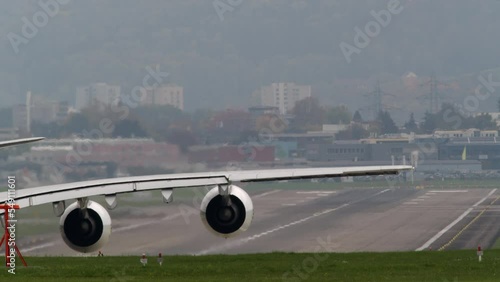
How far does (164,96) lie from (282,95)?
13.6 m

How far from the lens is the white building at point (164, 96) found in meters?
79.7

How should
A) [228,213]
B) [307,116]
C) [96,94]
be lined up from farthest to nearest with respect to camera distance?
[307,116] → [96,94] → [228,213]

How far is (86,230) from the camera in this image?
24.1 meters

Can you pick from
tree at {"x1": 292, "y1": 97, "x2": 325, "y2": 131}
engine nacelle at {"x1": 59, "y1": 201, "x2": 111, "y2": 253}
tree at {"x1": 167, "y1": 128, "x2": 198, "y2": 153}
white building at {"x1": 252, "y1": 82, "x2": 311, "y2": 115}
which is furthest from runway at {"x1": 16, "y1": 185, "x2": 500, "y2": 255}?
engine nacelle at {"x1": 59, "y1": 201, "x2": 111, "y2": 253}

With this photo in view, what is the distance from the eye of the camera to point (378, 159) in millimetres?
96625

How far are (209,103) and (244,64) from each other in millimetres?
16960

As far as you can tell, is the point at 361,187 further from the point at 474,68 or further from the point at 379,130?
the point at 474,68
